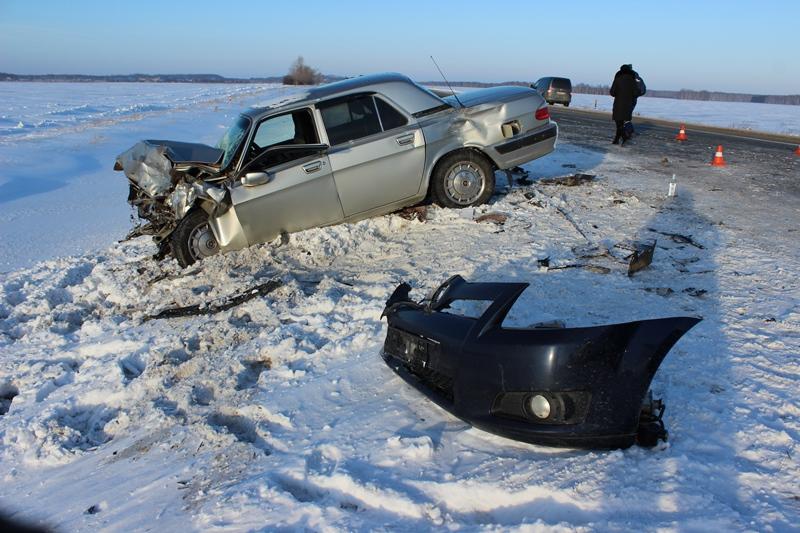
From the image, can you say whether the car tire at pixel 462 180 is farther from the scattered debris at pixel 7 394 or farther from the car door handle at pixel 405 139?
the scattered debris at pixel 7 394

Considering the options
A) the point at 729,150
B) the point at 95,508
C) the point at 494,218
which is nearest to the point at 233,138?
the point at 494,218

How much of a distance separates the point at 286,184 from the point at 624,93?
Answer: 10011mm

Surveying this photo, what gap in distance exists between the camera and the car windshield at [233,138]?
6.49 metres

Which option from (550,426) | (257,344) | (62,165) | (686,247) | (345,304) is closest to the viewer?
(550,426)

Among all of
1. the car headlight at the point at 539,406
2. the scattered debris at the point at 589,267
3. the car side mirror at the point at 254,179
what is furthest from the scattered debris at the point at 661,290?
the car side mirror at the point at 254,179

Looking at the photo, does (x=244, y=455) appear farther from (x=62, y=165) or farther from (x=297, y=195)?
(x=62, y=165)

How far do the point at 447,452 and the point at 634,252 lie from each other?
3.26m

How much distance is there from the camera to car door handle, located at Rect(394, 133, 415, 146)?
6.68 m

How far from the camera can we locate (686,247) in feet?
20.0

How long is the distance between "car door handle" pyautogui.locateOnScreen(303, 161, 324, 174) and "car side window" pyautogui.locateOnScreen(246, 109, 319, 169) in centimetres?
14

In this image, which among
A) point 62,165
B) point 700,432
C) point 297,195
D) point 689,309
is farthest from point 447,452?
point 62,165

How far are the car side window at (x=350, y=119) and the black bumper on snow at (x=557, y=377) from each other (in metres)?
4.00

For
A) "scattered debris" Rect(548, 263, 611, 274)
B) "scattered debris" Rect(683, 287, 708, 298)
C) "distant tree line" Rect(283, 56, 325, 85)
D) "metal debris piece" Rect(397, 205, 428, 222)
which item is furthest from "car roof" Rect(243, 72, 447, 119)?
"distant tree line" Rect(283, 56, 325, 85)

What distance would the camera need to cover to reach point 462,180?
7156 millimetres
